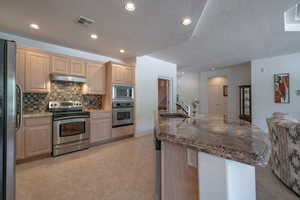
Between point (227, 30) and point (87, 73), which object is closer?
point (227, 30)

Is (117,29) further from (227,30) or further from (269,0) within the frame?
(269,0)

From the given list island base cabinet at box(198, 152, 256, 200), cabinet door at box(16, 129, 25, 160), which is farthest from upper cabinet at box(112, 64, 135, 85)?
island base cabinet at box(198, 152, 256, 200)

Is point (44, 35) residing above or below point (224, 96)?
above

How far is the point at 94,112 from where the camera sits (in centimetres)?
353

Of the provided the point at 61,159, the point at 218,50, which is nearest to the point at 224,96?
the point at 218,50

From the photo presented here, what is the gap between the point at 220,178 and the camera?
26.8 inches

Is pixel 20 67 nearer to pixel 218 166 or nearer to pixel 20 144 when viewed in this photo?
pixel 20 144

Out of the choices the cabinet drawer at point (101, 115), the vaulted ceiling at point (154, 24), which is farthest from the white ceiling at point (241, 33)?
the cabinet drawer at point (101, 115)

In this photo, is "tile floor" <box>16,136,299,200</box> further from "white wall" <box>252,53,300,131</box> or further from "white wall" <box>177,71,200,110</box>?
"white wall" <box>177,71,200,110</box>

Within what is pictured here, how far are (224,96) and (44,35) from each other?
7.45 meters

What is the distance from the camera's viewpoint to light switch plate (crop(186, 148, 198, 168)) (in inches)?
33.7

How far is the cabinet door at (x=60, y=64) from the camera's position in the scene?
313cm

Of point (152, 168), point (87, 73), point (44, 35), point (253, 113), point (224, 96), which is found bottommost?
point (152, 168)

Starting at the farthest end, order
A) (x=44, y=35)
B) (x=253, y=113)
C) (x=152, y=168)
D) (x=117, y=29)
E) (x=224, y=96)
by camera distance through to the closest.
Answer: (x=224, y=96) < (x=253, y=113) < (x=44, y=35) < (x=117, y=29) < (x=152, y=168)
